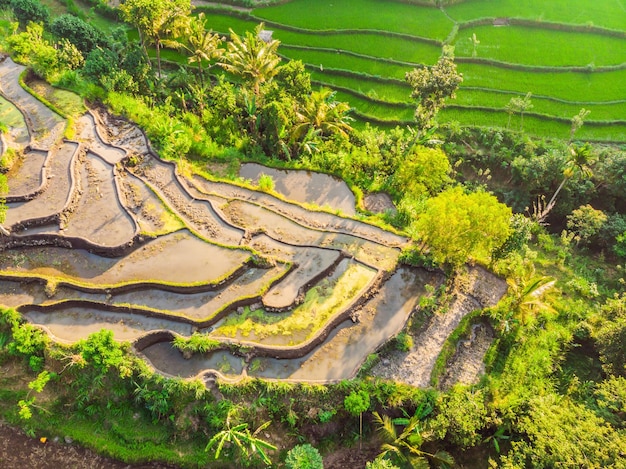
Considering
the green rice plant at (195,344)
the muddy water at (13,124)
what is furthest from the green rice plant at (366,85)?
the green rice plant at (195,344)

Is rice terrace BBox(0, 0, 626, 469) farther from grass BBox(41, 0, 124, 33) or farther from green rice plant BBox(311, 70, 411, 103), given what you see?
grass BBox(41, 0, 124, 33)

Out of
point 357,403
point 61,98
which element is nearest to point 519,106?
point 357,403

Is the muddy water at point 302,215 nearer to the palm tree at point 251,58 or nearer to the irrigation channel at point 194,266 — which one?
the irrigation channel at point 194,266

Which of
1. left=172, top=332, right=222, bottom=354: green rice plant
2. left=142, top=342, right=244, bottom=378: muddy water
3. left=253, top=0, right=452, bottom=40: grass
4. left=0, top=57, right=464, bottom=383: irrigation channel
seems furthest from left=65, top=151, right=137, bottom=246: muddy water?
left=253, top=0, right=452, bottom=40: grass

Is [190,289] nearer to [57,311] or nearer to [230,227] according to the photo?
[230,227]

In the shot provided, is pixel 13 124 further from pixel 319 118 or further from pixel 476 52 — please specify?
pixel 476 52

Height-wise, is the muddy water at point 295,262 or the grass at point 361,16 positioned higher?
the grass at point 361,16
